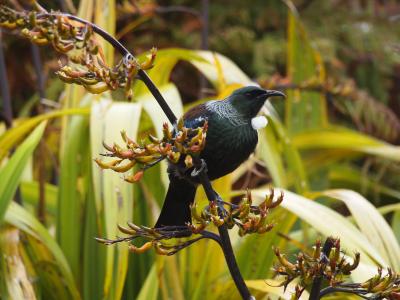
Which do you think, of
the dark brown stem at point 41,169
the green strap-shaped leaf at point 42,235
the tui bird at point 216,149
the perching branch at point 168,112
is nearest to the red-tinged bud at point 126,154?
the perching branch at point 168,112

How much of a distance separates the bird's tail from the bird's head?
180 mm

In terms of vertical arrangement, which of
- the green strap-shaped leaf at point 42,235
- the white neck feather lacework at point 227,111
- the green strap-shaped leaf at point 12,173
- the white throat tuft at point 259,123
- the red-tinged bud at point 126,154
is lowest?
the green strap-shaped leaf at point 42,235

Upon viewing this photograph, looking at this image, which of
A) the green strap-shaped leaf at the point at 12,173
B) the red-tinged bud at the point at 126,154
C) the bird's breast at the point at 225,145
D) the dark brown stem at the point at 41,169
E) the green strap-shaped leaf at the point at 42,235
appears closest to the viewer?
the red-tinged bud at the point at 126,154

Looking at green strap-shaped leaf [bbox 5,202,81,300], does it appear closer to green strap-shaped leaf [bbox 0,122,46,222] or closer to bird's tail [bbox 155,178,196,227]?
green strap-shaped leaf [bbox 0,122,46,222]

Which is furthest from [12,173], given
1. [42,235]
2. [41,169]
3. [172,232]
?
[172,232]

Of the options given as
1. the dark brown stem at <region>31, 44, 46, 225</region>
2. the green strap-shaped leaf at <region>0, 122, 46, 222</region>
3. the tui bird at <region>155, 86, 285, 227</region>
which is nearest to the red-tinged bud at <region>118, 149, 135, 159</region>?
the tui bird at <region>155, 86, 285, 227</region>

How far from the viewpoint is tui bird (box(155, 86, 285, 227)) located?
137cm

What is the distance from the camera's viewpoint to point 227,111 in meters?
1.43

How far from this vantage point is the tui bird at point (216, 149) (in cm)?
137

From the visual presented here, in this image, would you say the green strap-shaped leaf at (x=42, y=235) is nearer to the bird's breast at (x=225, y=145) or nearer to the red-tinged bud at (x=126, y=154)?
the bird's breast at (x=225, y=145)

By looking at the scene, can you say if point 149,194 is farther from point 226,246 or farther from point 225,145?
point 226,246

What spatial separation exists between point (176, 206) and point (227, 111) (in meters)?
0.21

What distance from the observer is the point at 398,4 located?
4.73 meters

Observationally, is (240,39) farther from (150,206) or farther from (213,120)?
(213,120)
